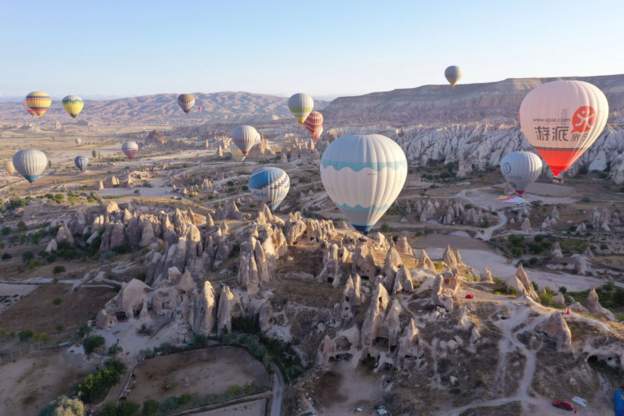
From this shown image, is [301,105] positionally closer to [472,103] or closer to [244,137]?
[244,137]

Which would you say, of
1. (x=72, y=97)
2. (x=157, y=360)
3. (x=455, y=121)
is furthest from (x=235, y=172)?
(x=455, y=121)

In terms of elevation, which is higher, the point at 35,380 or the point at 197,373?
the point at 197,373

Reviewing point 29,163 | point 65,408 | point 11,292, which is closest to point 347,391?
point 65,408

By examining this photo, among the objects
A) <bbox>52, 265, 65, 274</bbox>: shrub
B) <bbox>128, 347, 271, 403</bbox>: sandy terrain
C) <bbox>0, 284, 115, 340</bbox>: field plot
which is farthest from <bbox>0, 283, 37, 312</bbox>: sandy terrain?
<bbox>128, 347, 271, 403</bbox>: sandy terrain

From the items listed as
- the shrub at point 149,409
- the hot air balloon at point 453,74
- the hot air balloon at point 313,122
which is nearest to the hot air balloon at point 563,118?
the shrub at point 149,409

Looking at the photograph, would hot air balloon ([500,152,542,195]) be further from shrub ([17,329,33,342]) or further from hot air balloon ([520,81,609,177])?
shrub ([17,329,33,342])

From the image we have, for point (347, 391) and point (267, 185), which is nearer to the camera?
point (347, 391)

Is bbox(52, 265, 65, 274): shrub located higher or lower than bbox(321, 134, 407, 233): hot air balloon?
lower
